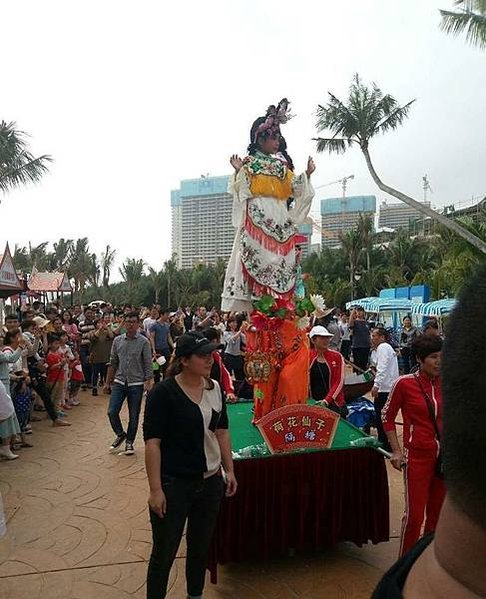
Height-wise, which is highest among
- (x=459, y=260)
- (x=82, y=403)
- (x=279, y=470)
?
(x=459, y=260)

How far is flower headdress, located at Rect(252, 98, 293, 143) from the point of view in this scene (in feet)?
15.4

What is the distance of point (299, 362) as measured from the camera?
436 cm

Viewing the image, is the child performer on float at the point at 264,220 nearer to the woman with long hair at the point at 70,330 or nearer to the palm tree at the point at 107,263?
the woman with long hair at the point at 70,330

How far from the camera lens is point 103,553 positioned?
138 inches

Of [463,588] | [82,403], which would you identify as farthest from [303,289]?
[82,403]

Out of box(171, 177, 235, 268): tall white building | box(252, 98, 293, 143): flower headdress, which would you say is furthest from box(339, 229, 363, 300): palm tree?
box(252, 98, 293, 143): flower headdress

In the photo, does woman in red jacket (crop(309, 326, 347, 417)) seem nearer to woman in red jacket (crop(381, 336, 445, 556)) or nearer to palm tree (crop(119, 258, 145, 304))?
woman in red jacket (crop(381, 336, 445, 556))

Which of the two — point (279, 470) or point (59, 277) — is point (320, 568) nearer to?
point (279, 470)

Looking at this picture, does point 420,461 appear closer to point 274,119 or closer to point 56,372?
point 274,119

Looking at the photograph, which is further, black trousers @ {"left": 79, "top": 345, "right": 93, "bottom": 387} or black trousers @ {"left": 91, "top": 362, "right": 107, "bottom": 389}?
black trousers @ {"left": 79, "top": 345, "right": 93, "bottom": 387}

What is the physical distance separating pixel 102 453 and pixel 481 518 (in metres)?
5.66

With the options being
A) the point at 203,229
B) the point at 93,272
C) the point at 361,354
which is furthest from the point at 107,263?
the point at 361,354

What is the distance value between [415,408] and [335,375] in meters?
1.69

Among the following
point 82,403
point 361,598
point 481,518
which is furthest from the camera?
point 82,403
